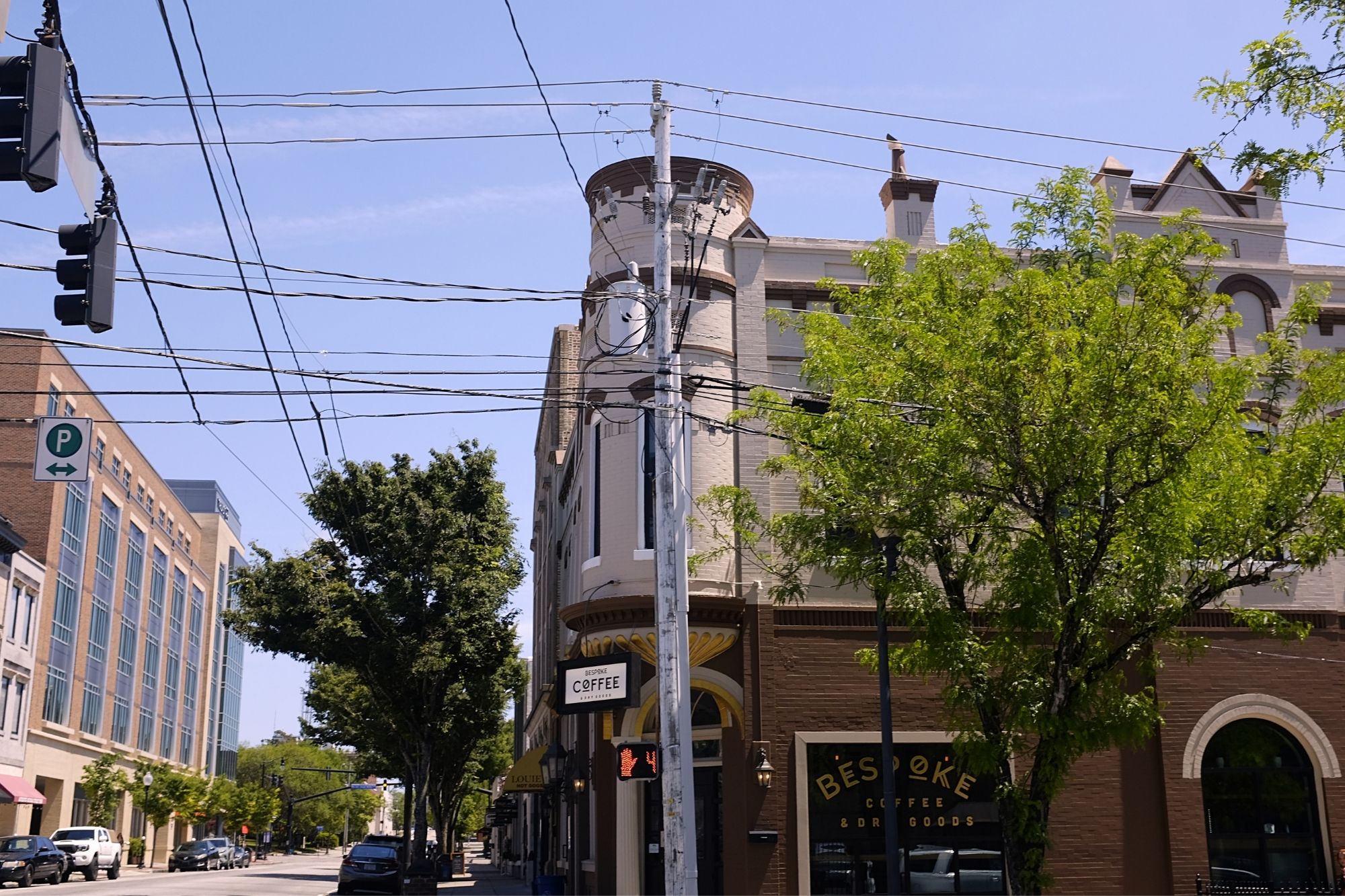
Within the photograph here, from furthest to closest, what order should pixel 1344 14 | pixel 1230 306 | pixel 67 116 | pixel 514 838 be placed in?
pixel 514 838 → pixel 1230 306 → pixel 1344 14 → pixel 67 116

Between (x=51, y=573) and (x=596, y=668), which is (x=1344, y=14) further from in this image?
(x=51, y=573)

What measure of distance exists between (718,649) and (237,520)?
101951mm

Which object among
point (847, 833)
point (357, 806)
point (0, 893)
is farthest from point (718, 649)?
point (357, 806)

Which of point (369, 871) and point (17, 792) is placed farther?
point (17, 792)

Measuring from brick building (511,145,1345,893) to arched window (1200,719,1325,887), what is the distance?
0.03 m

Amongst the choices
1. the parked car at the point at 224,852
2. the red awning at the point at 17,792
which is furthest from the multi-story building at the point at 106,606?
the parked car at the point at 224,852

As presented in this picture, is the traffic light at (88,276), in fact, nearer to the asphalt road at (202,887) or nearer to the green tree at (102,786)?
the asphalt road at (202,887)

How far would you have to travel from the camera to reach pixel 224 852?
61.8 meters

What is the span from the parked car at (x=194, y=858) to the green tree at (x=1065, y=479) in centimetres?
4916

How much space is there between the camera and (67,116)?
9891 mm

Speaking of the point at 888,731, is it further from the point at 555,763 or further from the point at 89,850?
the point at 89,850

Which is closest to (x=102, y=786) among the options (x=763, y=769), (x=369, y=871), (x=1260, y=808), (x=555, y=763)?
(x=369, y=871)

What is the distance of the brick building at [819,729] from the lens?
22109 mm

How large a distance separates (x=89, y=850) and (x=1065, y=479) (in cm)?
3950
